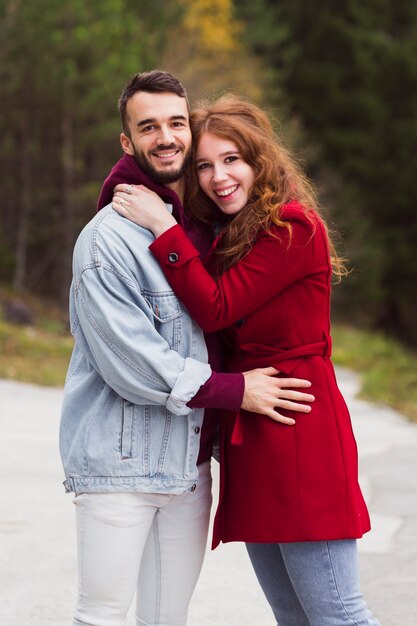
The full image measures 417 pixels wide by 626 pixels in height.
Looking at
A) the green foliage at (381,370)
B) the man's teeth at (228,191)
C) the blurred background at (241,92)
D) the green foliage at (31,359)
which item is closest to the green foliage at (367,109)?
the blurred background at (241,92)

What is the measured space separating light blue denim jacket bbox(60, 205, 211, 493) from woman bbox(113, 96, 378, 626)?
0.07 m

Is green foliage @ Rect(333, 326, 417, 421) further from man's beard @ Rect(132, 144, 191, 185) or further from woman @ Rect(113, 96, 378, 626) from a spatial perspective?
man's beard @ Rect(132, 144, 191, 185)

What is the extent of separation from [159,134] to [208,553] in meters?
2.52

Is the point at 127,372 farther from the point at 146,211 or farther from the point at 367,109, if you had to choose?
the point at 367,109

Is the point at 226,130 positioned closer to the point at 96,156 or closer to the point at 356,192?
the point at 96,156

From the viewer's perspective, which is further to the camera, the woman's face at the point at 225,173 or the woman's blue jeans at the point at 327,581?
the woman's face at the point at 225,173

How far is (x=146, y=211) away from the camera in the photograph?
2.72 meters

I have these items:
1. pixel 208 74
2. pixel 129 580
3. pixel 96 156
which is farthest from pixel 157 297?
pixel 208 74

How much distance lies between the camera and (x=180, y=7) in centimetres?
2316

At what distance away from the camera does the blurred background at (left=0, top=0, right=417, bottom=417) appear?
1702 cm

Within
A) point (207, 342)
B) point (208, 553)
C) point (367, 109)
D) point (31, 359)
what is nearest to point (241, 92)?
point (31, 359)

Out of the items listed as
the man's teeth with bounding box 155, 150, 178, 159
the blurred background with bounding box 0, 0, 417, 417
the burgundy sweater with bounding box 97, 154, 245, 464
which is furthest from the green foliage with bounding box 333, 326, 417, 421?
the man's teeth with bounding box 155, 150, 178, 159

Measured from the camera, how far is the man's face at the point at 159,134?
2.79 m

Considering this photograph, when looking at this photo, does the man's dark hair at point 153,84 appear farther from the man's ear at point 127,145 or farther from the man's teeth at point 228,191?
the man's teeth at point 228,191
